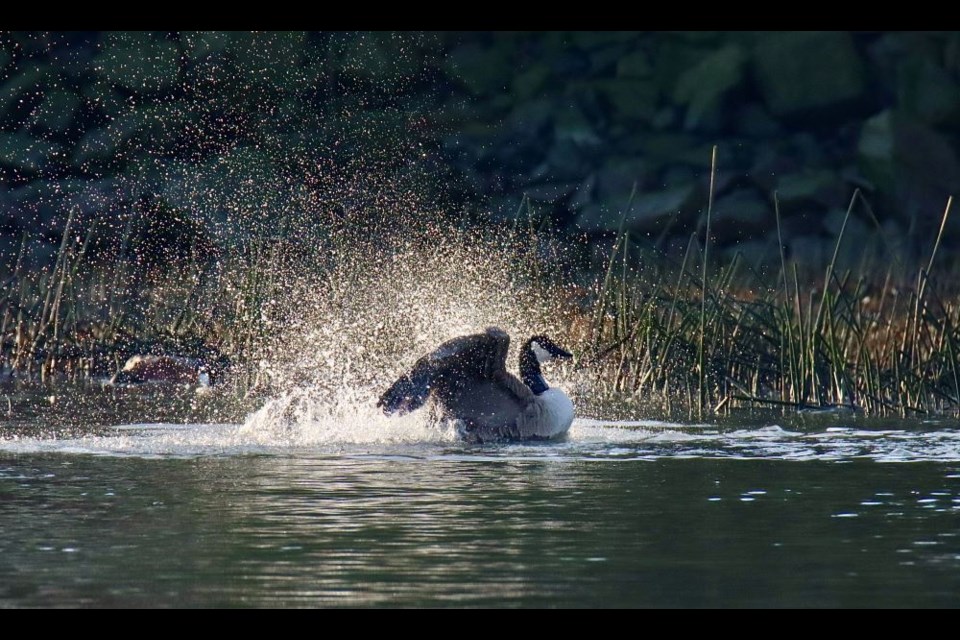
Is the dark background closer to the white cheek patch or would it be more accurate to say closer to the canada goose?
the white cheek patch

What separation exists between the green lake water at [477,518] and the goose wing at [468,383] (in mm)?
269

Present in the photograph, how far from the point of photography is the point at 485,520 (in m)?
8.58

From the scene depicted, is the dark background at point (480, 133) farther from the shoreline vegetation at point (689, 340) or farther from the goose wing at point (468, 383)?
the goose wing at point (468, 383)

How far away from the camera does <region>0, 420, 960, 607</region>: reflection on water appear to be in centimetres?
695

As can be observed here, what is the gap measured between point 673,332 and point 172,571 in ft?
25.9

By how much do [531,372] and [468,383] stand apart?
1002mm

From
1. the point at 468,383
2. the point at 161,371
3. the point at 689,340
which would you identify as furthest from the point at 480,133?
the point at 468,383

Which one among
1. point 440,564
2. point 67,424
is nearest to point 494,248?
point 67,424

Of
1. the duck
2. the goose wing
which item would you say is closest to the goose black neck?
the goose wing

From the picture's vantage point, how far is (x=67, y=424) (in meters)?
13.3

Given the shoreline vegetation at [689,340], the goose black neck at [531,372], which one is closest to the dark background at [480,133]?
the shoreline vegetation at [689,340]

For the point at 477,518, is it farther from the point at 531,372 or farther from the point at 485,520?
the point at 531,372

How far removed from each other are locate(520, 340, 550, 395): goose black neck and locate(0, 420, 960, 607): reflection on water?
105 centimetres

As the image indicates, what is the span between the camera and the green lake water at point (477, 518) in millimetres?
6945
